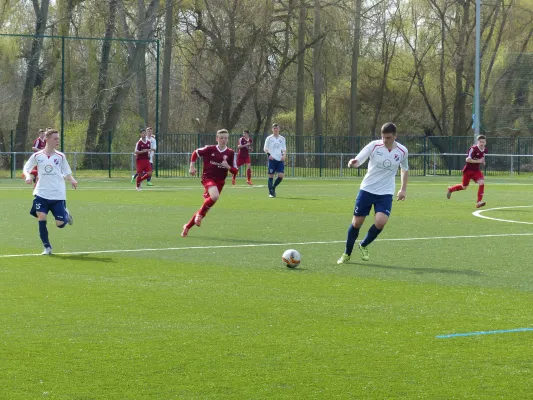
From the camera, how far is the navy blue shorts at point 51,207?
14508 millimetres

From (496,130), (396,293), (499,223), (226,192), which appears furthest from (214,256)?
(496,130)

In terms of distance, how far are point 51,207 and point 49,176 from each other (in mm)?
455

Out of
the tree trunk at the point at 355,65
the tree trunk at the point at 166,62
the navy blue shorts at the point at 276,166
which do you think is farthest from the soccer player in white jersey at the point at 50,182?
the tree trunk at the point at 355,65

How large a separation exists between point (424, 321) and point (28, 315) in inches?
140

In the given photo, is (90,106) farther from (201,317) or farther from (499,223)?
(201,317)

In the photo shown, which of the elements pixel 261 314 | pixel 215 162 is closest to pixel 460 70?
pixel 215 162

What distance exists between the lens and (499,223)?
19953mm

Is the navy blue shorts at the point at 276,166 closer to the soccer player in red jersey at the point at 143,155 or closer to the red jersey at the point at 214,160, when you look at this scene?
the soccer player in red jersey at the point at 143,155

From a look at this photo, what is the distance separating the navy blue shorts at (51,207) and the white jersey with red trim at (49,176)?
65 millimetres

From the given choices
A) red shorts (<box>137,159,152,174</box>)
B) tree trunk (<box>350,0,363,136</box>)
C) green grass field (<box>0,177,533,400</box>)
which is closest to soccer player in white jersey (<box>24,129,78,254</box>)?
green grass field (<box>0,177,533,400</box>)

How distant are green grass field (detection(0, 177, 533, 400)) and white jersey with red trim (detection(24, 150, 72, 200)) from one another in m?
0.89

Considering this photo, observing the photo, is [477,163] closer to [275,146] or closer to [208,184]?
[275,146]

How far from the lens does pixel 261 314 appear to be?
364 inches

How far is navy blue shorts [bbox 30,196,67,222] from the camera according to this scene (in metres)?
14.5
